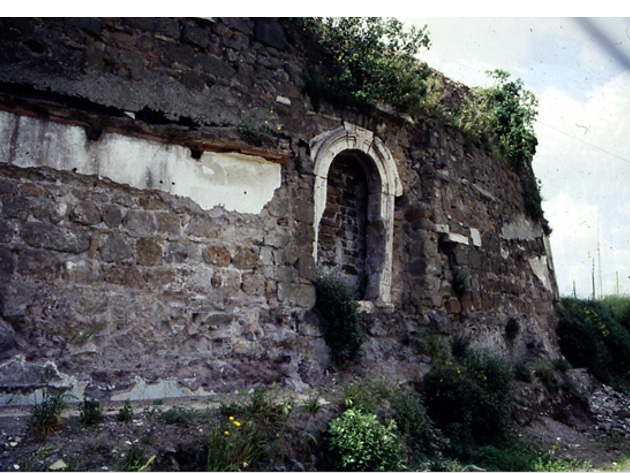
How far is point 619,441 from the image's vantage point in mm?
7824

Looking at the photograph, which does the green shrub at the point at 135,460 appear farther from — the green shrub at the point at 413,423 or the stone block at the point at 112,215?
the green shrub at the point at 413,423

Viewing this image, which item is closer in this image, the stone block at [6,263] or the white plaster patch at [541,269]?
the stone block at [6,263]

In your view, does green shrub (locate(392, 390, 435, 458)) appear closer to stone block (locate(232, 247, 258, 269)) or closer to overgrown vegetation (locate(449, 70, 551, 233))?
stone block (locate(232, 247, 258, 269))

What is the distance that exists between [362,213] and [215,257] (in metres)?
2.78

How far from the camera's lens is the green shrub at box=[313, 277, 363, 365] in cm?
705

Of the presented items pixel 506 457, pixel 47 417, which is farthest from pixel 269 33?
pixel 506 457

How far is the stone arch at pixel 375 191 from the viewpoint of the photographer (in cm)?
792

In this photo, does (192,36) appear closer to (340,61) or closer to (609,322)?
(340,61)

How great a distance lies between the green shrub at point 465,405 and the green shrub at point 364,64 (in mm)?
3829

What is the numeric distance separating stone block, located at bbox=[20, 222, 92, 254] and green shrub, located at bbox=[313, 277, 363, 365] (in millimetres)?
2811

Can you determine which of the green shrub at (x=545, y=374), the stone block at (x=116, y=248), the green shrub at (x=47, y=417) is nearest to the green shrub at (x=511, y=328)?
the green shrub at (x=545, y=374)

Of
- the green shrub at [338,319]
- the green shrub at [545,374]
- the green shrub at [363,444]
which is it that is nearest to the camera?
the green shrub at [363,444]

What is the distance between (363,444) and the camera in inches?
208

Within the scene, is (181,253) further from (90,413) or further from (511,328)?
(511,328)
